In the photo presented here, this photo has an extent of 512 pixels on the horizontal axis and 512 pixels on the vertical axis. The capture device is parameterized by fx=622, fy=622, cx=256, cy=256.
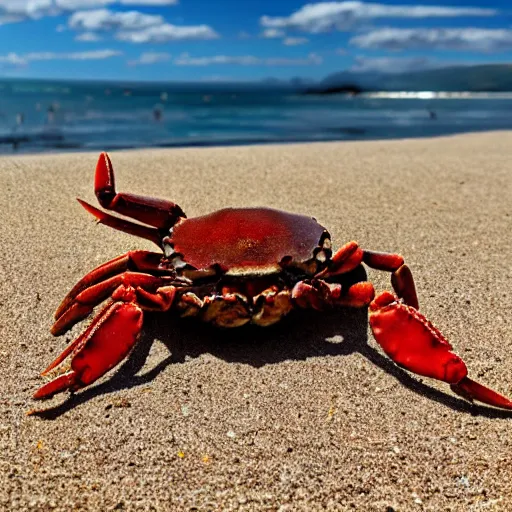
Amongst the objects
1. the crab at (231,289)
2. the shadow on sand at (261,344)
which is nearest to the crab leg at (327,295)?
the crab at (231,289)

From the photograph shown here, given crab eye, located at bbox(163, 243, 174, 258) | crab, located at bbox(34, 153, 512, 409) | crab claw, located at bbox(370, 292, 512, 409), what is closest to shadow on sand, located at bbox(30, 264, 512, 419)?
crab claw, located at bbox(370, 292, 512, 409)

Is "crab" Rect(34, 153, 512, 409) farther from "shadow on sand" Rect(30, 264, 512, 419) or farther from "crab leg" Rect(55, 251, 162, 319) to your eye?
"shadow on sand" Rect(30, 264, 512, 419)

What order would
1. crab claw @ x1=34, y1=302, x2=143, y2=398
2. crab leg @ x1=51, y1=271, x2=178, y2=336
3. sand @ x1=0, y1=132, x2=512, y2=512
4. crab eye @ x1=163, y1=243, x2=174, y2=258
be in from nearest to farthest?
1. sand @ x1=0, y1=132, x2=512, y2=512
2. crab claw @ x1=34, y1=302, x2=143, y2=398
3. crab leg @ x1=51, y1=271, x2=178, y2=336
4. crab eye @ x1=163, y1=243, x2=174, y2=258

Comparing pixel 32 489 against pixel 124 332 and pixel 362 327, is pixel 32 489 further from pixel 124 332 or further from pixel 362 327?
pixel 362 327

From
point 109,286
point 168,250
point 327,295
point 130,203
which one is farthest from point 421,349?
point 130,203

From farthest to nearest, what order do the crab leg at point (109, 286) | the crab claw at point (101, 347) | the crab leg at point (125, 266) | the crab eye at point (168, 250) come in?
the crab leg at point (125, 266), the crab eye at point (168, 250), the crab leg at point (109, 286), the crab claw at point (101, 347)

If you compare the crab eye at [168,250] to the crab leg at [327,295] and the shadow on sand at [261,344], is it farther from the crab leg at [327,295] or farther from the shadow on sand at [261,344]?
the crab leg at [327,295]

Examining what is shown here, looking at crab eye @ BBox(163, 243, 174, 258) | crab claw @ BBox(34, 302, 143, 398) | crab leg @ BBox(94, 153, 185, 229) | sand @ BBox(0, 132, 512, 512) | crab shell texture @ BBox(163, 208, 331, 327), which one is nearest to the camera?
sand @ BBox(0, 132, 512, 512)

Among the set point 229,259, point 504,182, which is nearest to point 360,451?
point 229,259
